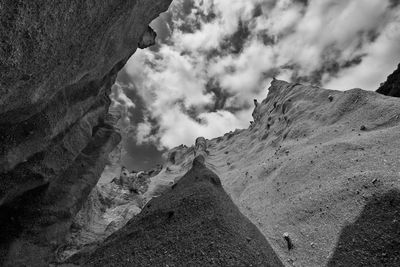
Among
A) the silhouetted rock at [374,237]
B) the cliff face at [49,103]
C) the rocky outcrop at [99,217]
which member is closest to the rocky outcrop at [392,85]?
the silhouetted rock at [374,237]

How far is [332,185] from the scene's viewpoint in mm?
23984

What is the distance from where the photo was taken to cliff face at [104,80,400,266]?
54.5 feet

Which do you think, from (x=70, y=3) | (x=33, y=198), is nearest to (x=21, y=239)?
(x=33, y=198)

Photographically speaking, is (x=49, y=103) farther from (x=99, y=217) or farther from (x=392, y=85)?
(x=392, y=85)

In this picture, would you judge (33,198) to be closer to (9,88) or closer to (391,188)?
(9,88)

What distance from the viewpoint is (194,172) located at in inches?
1052

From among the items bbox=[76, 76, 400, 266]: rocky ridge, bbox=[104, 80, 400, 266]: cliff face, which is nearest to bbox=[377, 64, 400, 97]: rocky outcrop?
bbox=[76, 76, 400, 266]: rocky ridge

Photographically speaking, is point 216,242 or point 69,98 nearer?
point 216,242

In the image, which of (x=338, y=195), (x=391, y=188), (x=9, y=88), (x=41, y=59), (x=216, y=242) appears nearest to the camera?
(x=9, y=88)

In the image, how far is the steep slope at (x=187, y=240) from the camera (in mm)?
13984

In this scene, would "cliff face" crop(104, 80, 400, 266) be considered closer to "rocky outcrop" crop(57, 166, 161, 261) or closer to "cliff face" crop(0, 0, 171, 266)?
"cliff face" crop(0, 0, 171, 266)

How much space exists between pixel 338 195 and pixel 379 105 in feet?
57.5

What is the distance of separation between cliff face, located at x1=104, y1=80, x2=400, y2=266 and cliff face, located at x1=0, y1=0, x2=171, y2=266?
8.59 metres

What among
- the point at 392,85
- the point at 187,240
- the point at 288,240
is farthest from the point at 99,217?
the point at 392,85
